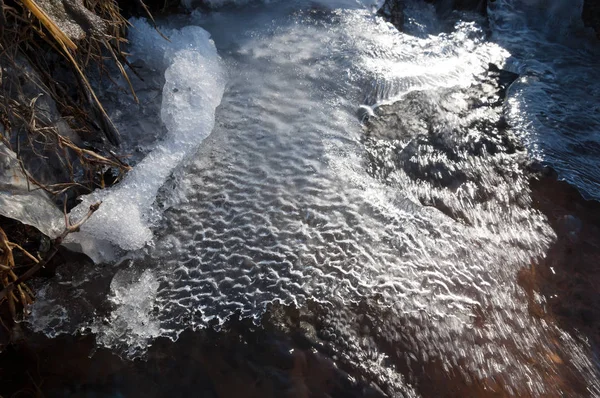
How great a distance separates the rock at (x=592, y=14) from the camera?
13.7ft

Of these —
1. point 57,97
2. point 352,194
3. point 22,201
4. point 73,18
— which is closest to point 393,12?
point 352,194

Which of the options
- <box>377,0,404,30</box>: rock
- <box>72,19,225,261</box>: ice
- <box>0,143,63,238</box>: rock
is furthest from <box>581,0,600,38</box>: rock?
<box>0,143,63,238</box>: rock

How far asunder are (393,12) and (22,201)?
11.5 ft

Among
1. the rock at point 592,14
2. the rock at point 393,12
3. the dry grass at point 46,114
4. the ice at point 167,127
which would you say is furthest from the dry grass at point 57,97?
the rock at point 592,14

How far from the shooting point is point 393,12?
415 cm

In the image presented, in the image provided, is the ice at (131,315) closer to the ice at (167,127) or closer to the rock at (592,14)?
the ice at (167,127)

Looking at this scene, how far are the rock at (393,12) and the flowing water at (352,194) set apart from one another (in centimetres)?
17

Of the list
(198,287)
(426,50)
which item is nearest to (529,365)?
(198,287)

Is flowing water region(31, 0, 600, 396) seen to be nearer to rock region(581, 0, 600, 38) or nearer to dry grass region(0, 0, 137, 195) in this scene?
dry grass region(0, 0, 137, 195)

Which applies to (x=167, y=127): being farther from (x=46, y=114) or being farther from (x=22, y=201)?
(x=22, y=201)

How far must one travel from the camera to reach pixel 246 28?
12.2 feet

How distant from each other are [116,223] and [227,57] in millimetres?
1747

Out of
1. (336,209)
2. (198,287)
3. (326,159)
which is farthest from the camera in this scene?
(326,159)

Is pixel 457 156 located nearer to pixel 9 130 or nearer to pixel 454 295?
pixel 454 295
